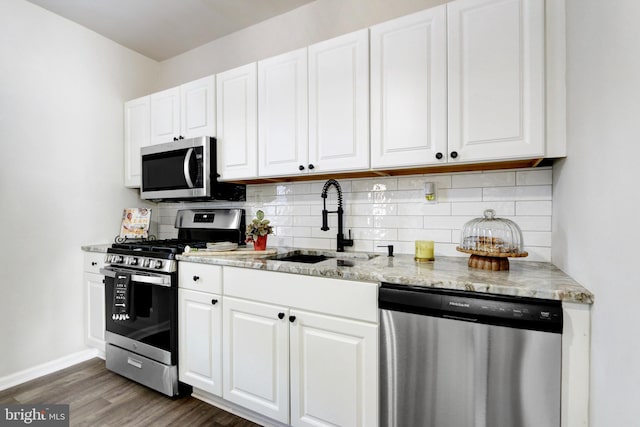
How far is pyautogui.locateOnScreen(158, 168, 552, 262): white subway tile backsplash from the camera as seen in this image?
1.67m

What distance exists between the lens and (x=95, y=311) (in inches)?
100

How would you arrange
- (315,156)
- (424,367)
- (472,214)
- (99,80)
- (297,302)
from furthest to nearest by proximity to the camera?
1. (99,80)
2. (315,156)
3. (472,214)
4. (297,302)
5. (424,367)

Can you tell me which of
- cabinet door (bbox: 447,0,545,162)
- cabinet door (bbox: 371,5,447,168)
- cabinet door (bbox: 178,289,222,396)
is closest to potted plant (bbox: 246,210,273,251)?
cabinet door (bbox: 178,289,222,396)

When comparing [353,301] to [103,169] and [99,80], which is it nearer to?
[103,169]

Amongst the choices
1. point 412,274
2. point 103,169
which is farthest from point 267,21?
point 412,274

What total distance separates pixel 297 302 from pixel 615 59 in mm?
1489

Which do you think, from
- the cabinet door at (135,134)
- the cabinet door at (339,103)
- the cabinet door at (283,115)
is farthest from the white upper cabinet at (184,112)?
the cabinet door at (339,103)

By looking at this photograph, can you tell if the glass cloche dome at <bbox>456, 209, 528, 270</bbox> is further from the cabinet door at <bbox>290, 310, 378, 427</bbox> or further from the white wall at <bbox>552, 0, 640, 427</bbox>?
the cabinet door at <bbox>290, 310, 378, 427</bbox>

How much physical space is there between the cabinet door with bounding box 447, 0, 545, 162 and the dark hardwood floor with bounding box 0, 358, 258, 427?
2041 mm

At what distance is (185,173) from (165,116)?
0.67 metres

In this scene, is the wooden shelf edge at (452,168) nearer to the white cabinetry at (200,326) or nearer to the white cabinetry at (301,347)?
the white cabinetry at (301,347)

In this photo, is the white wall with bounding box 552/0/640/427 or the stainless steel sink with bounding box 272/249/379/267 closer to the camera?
the white wall with bounding box 552/0/640/427

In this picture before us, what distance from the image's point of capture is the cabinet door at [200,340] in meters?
1.86

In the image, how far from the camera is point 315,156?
1924 millimetres
